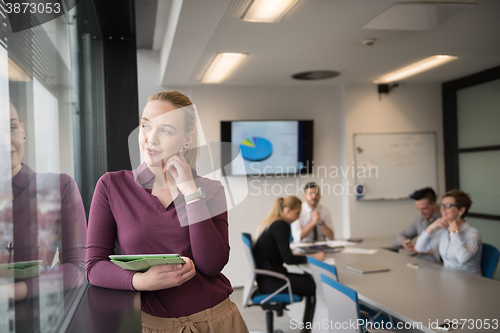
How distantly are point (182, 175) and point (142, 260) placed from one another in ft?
0.81

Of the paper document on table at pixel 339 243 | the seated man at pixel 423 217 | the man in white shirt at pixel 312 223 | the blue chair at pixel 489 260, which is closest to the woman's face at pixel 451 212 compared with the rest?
the blue chair at pixel 489 260

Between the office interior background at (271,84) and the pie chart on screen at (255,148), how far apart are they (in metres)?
0.30

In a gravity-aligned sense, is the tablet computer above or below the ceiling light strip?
below

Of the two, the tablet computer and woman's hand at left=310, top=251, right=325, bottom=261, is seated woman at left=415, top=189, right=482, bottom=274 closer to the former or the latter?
woman's hand at left=310, top=251, right=325, bottom=261

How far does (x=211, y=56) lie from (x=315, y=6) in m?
1.46

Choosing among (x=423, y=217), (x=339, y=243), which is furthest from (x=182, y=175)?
(x=423, y=217)

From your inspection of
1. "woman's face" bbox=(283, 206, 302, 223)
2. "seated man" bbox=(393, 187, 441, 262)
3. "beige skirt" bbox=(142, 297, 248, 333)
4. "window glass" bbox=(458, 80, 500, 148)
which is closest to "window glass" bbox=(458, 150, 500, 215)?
"window glass" bbox=(458, 80, 500, 148)

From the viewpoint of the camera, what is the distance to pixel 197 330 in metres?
1.08

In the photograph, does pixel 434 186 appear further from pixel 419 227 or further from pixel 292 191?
pixel 292 191

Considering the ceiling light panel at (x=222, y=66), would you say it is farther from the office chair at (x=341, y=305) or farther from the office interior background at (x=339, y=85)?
the office chair at (x=341, y=305)

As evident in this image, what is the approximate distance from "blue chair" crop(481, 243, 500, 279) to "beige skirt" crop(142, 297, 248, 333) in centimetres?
255

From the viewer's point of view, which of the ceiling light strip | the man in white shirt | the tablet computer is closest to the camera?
the tablet computer

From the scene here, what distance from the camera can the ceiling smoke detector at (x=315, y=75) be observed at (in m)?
4.58

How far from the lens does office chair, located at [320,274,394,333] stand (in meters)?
2.00
